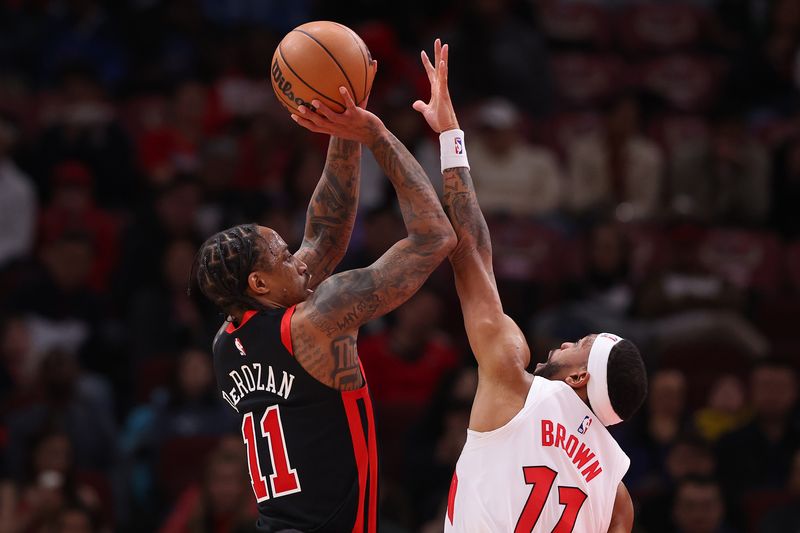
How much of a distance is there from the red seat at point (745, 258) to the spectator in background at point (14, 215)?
658 centimetres

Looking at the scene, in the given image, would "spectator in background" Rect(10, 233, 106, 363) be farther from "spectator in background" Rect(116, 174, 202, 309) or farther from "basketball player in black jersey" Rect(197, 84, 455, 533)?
"basketball player in black jersey" Rect(197, 84, 455, 533)

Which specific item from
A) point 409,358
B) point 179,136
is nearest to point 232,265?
point 409,358

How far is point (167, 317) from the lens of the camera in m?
11.4

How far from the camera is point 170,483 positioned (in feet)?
33.1

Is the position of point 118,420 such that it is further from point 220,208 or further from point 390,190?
point 390,190

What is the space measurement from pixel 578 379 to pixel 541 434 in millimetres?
299

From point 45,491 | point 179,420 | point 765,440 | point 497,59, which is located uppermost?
point 497,59

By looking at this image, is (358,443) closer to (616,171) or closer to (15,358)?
(15,358)

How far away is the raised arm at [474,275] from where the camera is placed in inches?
210

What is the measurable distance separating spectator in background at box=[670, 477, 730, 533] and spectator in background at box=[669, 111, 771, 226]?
4.45m

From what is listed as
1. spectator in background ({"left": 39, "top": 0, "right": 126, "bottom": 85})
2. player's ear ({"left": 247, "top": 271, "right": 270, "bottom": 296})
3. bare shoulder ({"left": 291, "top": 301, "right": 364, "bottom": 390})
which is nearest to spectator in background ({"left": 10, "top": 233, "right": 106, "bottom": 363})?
spectator in background ({"left": 39, "top": 0, "right": 126, "bottom": 85})

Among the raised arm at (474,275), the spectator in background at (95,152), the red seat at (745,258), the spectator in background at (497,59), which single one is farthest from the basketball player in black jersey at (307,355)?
the spectator in background at (497,59)

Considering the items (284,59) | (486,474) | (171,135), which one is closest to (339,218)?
(284,59)

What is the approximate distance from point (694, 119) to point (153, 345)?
6697mm
